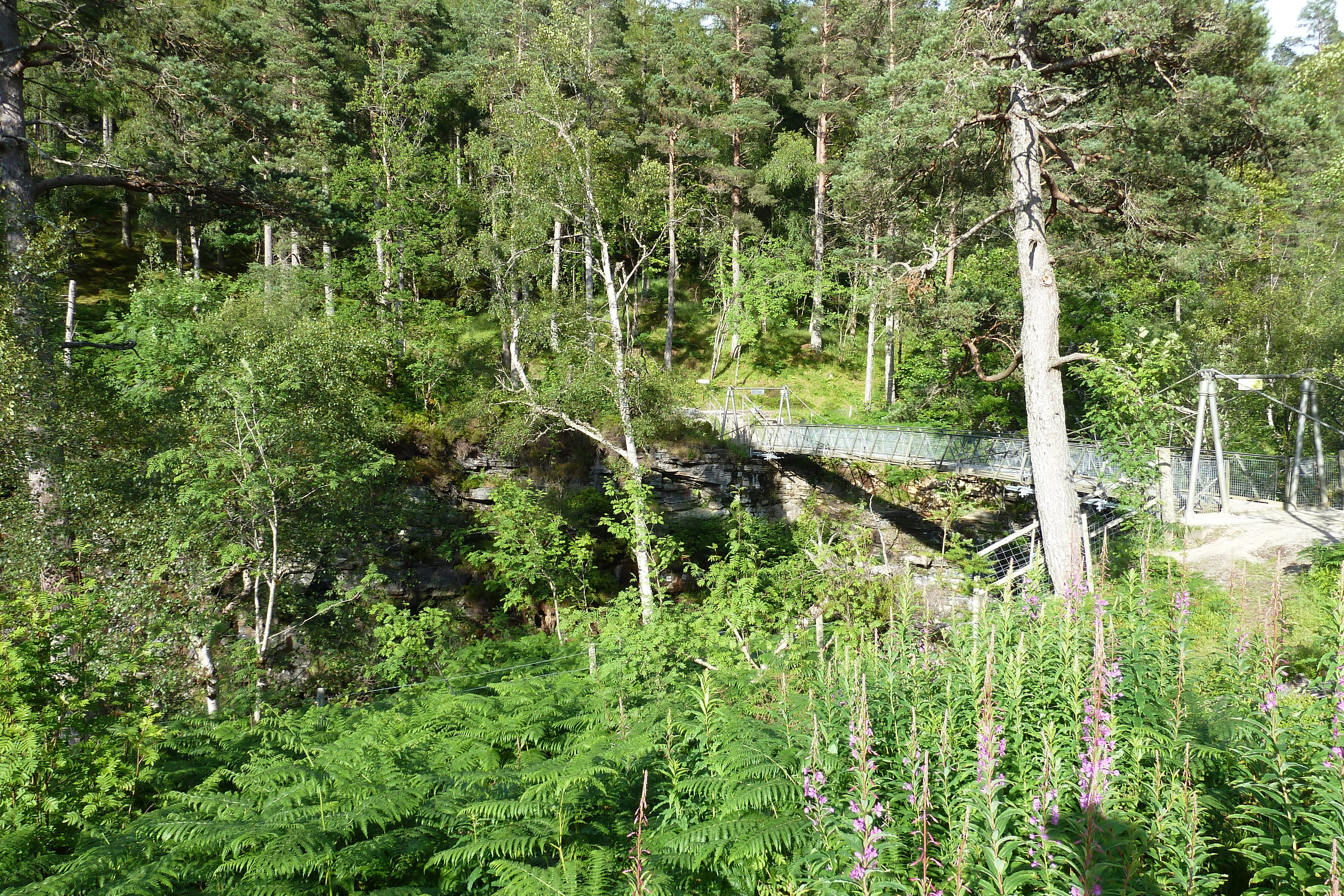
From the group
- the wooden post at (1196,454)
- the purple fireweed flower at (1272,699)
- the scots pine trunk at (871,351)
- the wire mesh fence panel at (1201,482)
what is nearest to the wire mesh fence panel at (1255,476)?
the wire mesh fence panel at (1201,482)

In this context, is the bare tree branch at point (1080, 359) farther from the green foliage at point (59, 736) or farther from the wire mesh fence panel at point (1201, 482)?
the green foliage at point (59, 736)

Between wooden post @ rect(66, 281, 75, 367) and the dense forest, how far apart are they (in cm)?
27

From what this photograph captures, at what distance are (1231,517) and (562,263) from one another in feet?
67.5

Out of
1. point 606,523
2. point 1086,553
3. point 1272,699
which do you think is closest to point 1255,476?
point 1086,553

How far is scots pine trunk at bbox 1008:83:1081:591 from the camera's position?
8.02 m

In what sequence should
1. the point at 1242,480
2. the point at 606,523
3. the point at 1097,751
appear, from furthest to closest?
the point at 1242,480 < the point at 606,523 < the point at 1097,751

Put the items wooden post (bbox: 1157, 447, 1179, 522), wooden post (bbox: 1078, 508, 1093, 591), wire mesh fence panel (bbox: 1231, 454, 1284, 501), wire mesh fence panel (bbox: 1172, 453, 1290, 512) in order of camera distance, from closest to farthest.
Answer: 1. wooden post (bbox: 1078, 508, 1093, 591)
2. wooden post (bbox: 1157, 447, 1179, 522)
3. wire mesh fence panel (bbox: 1172, 453, 1290, 512)
4. wire mesh fence panel (bbox: 1231, 454, 1284, 501)

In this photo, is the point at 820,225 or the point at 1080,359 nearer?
the point at 1080,359

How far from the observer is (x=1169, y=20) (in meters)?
6.93

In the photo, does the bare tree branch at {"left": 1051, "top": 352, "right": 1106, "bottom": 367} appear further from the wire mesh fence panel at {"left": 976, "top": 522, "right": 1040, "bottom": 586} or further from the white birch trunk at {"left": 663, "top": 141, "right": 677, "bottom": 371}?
the white birch trunk at {"left": 663, "top": 141, "right": 677, "bottom": 371}

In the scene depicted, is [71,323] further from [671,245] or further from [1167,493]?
[671,245]

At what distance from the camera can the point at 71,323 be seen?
34.0 feet

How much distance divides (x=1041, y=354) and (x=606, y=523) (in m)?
6.99

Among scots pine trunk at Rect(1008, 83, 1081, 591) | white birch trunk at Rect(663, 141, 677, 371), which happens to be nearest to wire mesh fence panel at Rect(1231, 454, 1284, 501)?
scots pine trunk at Rect(1008, 83, 1081, 591)
